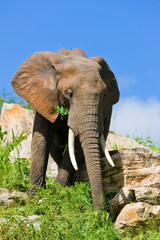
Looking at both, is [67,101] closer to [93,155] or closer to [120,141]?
[93,155]

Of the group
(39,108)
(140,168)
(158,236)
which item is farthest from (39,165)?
(158,236)

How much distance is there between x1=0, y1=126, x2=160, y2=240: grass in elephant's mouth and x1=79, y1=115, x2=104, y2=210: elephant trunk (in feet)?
0.93

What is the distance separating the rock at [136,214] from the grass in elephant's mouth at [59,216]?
14 cm

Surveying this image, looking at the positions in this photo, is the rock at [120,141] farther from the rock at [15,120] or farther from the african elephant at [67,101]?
the african elephant at [67,101]

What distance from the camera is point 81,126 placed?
7656mm

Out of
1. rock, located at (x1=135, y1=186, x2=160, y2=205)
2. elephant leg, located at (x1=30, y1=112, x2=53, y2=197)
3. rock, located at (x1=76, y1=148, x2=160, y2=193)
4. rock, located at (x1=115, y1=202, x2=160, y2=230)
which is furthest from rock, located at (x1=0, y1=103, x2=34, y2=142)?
rock, located at (x1=115, y1=202, x2=160, y2=230)

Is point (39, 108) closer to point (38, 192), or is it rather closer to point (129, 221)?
point (38, 192)

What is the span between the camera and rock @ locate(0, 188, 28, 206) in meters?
7.98

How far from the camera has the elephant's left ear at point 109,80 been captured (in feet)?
30.3

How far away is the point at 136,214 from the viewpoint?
22.3ft

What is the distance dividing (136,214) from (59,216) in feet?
4.07

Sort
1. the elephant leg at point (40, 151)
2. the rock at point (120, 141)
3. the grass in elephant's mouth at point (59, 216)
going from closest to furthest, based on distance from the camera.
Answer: the grass in elephant's mouth at point (59, 216), the elephant leg at point (40, 151), the rock at point (120, 141)

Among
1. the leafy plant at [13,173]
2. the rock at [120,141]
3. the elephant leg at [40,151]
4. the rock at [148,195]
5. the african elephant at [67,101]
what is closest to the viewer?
the rock at [148,195]

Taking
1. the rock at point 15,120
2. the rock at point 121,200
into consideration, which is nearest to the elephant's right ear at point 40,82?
the rock at point 121,200
